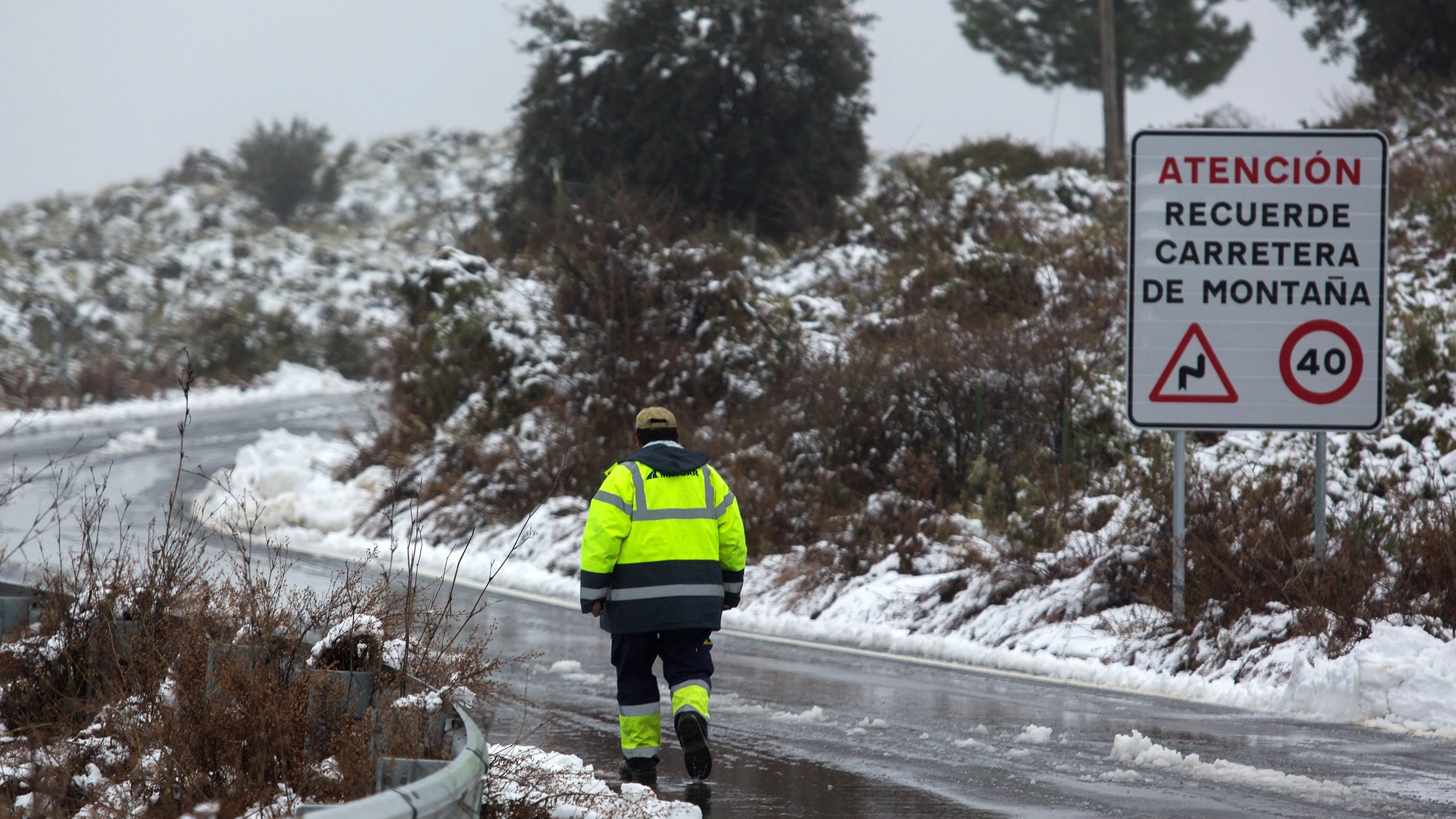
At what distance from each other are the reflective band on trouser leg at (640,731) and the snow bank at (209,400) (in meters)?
20.3

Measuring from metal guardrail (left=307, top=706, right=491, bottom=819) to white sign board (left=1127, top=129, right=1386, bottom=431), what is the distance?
274 inches

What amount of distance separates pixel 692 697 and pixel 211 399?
34.8m

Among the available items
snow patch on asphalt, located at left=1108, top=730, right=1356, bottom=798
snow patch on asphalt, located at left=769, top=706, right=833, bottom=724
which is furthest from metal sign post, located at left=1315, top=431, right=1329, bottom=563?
snow patch on asphalt, located at left=769, top=706, right=833, bottom=724

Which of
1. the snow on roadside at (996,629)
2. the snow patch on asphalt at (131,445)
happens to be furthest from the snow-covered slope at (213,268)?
the snow on roadside at (996,629)

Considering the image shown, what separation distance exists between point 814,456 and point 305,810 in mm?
11965

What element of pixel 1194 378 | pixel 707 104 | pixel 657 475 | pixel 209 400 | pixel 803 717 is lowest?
pixel 803 717

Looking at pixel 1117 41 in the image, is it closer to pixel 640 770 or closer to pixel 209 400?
pixel 209 400

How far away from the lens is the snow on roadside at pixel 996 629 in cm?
760

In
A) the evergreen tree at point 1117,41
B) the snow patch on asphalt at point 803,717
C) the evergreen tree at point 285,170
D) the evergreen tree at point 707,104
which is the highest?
the evergreen tree at point 285,170

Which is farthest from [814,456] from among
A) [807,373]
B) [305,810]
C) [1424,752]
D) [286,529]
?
[305,810]

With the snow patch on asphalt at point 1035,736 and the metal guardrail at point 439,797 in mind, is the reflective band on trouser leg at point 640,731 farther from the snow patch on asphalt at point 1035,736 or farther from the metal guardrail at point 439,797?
the snow patch on asphalt at point 1035,736

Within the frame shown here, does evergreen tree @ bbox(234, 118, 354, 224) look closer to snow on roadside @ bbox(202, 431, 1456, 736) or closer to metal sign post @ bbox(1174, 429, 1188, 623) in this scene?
snow on roadside @ bbox(202, 431, 1456, 736)

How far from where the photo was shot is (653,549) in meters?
6.12

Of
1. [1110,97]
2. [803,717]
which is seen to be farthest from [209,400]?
[803,717]
